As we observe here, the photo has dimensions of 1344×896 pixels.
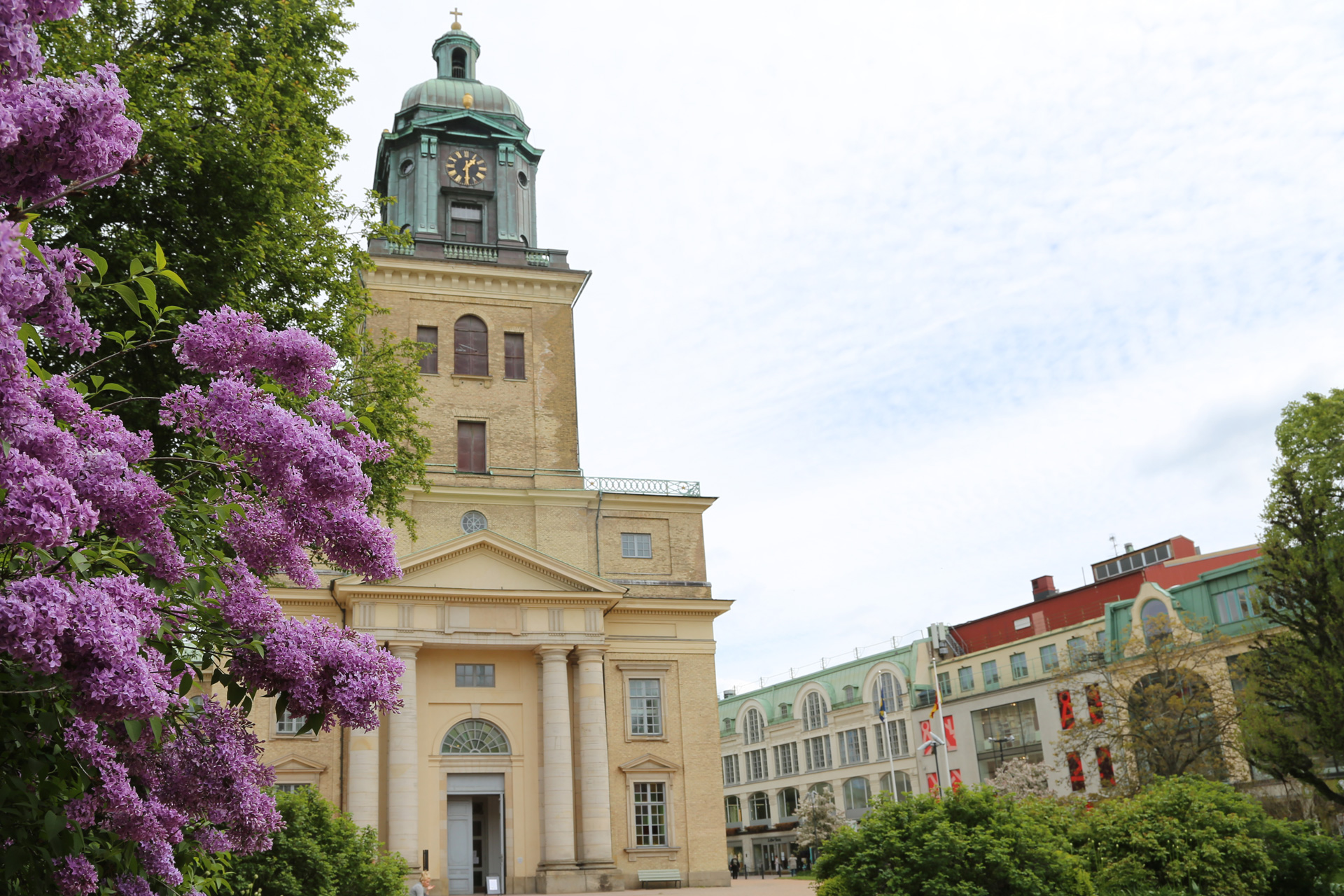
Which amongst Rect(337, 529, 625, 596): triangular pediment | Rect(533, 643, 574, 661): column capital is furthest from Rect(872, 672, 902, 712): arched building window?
Rect(337, 529, 625, 596): triangular pediment

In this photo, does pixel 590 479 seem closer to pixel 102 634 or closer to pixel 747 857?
pixel 102 634

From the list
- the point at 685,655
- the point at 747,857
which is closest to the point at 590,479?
the point at 685,655

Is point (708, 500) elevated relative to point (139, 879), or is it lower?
elevated

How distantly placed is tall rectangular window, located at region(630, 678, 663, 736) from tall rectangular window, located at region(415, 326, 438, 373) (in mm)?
14348

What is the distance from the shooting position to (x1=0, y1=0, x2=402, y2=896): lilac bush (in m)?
4.36

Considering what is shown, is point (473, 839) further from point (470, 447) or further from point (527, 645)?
point (470, 447)

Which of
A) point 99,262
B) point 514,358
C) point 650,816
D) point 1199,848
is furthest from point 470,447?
point 99,262

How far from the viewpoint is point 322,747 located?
1446 inches

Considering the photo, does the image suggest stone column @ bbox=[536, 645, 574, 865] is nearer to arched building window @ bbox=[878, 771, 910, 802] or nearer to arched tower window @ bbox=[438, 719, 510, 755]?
arched tower window @ bbox=[438, 719, 510, 755]

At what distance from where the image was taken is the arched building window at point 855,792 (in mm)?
75125

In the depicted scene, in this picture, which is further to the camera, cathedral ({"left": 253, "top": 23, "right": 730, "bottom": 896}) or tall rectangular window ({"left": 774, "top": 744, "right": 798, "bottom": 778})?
tall rectangular window ({"left": 774, "top": 744, "right": 798, "bottom": 778})

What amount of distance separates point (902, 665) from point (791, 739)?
A: 13.8 m

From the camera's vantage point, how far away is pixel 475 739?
3819cm

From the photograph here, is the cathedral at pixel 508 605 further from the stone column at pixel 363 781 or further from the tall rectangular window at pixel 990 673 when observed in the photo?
the tall rectangular window at pixel 990 673
